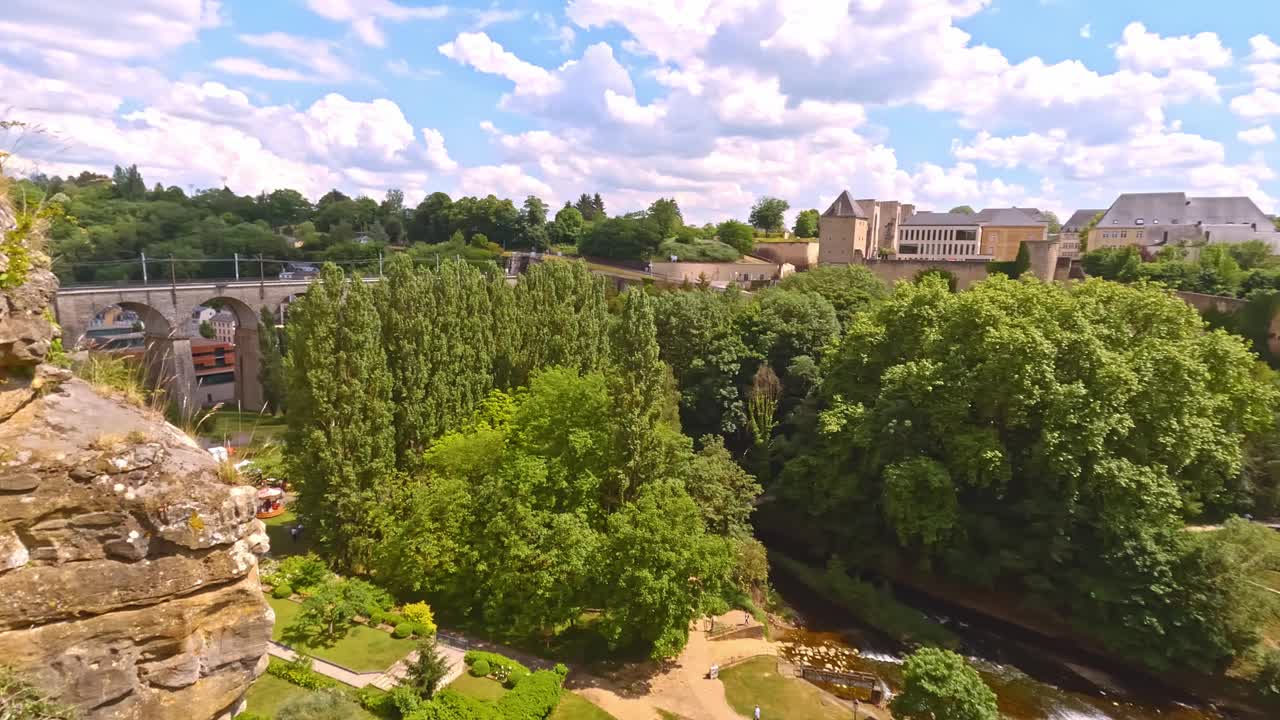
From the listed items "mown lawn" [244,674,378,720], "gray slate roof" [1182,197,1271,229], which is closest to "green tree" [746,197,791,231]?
"gray slate roof" [1182,197,1271,229]

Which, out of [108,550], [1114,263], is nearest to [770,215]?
[1114,263]

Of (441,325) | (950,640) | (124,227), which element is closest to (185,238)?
(124,227)

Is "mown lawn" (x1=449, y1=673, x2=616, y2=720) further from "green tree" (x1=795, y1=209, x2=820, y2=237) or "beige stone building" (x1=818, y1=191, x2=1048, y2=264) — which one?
"green tree" (x1=795, y1=209, x2=820, y2=237)

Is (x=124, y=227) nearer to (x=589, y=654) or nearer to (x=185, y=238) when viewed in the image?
(x=185, y=238)

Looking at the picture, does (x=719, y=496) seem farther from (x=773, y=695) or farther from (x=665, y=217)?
(x=665, y=217)

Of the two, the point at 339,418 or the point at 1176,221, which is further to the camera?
the point at 1176,221

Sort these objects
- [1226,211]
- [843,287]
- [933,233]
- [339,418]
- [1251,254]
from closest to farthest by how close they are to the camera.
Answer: [339,418]
[843,287]
[1251,254]
[1226,211]
[933,233]

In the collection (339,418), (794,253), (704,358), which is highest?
(794,253)
